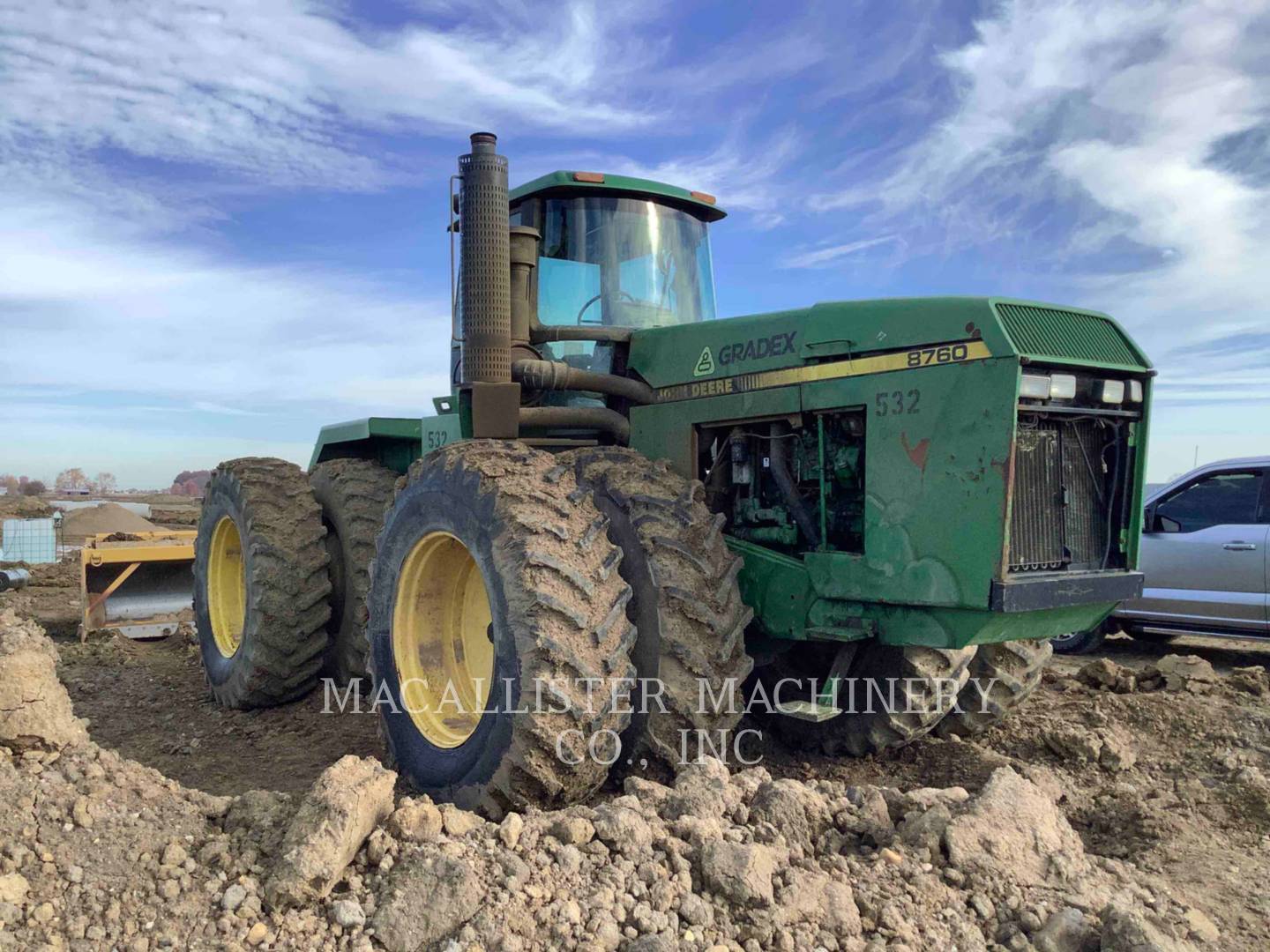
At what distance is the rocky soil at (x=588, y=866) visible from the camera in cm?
296

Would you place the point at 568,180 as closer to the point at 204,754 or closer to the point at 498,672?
the point at 498,672

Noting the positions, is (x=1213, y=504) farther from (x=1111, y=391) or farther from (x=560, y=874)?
(x=560, y=874)

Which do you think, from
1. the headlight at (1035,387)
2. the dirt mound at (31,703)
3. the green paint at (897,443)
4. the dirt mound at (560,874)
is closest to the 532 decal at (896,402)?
the green paint at (897,443)

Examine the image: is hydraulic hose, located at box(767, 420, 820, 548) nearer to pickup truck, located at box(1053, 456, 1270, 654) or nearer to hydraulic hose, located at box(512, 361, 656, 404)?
hydraulic hose, located at box(512, 361, 656, 404)

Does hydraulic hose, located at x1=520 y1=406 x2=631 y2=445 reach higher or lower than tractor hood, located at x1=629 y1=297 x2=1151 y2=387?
lower

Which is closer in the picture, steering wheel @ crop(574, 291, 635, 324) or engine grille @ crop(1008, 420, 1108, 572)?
engine grille @ crop(1008, 420, 1108, 572)

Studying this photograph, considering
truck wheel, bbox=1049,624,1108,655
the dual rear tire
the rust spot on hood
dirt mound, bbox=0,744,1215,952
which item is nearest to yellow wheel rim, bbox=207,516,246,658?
the dual rear tire

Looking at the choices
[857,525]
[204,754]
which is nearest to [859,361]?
[857,525]

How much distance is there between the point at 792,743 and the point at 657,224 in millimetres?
2982

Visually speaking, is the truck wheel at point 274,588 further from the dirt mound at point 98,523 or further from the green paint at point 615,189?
the dirt mound at point 98,523

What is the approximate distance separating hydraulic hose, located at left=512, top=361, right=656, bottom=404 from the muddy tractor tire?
161 centimetres

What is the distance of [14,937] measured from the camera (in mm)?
2896

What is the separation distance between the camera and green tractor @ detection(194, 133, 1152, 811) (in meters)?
4.11

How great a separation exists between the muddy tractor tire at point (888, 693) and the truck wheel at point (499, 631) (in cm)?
134
